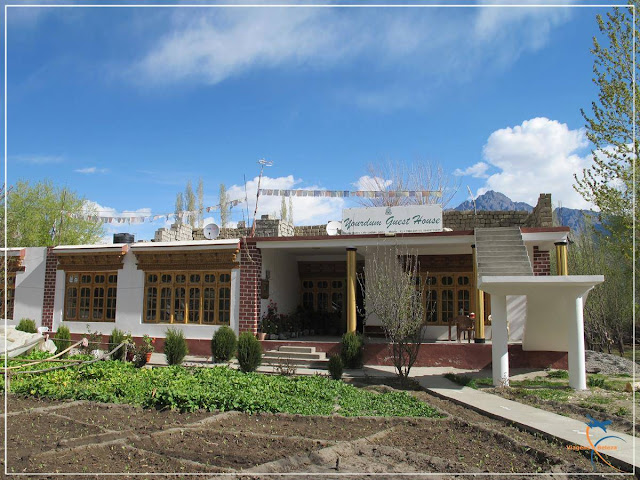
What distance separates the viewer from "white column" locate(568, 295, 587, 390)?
10.3 m

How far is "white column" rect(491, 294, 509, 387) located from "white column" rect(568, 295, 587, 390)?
123 cm

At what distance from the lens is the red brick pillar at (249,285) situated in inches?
603

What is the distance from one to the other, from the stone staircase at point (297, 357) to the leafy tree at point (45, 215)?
16.2 meters

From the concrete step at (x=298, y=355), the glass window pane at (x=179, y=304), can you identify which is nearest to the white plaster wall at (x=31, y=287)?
the glass window pane at (x=179, y=304)

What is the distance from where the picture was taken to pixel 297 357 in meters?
14.2

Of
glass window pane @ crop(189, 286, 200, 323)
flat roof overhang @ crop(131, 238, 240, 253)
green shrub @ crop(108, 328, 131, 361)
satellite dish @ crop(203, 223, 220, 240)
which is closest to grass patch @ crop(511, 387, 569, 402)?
flat roof overhang @ crop(131, 238, 240, 253)

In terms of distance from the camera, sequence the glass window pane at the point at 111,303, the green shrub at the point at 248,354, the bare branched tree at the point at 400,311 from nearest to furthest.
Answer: the bare branched tree at the point at 400,311 → the green shrub at the point at 248,354 → the glass window pane at the point at 111,303

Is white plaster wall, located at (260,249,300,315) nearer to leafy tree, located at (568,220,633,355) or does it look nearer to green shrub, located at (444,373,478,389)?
green shrub, located at (444,373,478,389)

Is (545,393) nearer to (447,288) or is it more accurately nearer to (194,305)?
(447,288)

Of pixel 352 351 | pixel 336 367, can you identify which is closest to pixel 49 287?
pixel 352 351

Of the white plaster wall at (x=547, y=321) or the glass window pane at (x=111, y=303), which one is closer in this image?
the white plaster wall at (x=547, y=321)

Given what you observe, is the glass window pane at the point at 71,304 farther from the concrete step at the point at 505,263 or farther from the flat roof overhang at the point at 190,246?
the concrete step at the point at 505,263

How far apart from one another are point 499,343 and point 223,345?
701 cm

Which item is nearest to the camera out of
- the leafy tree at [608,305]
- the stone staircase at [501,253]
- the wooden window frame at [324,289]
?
the stone staircase at [501,253]
